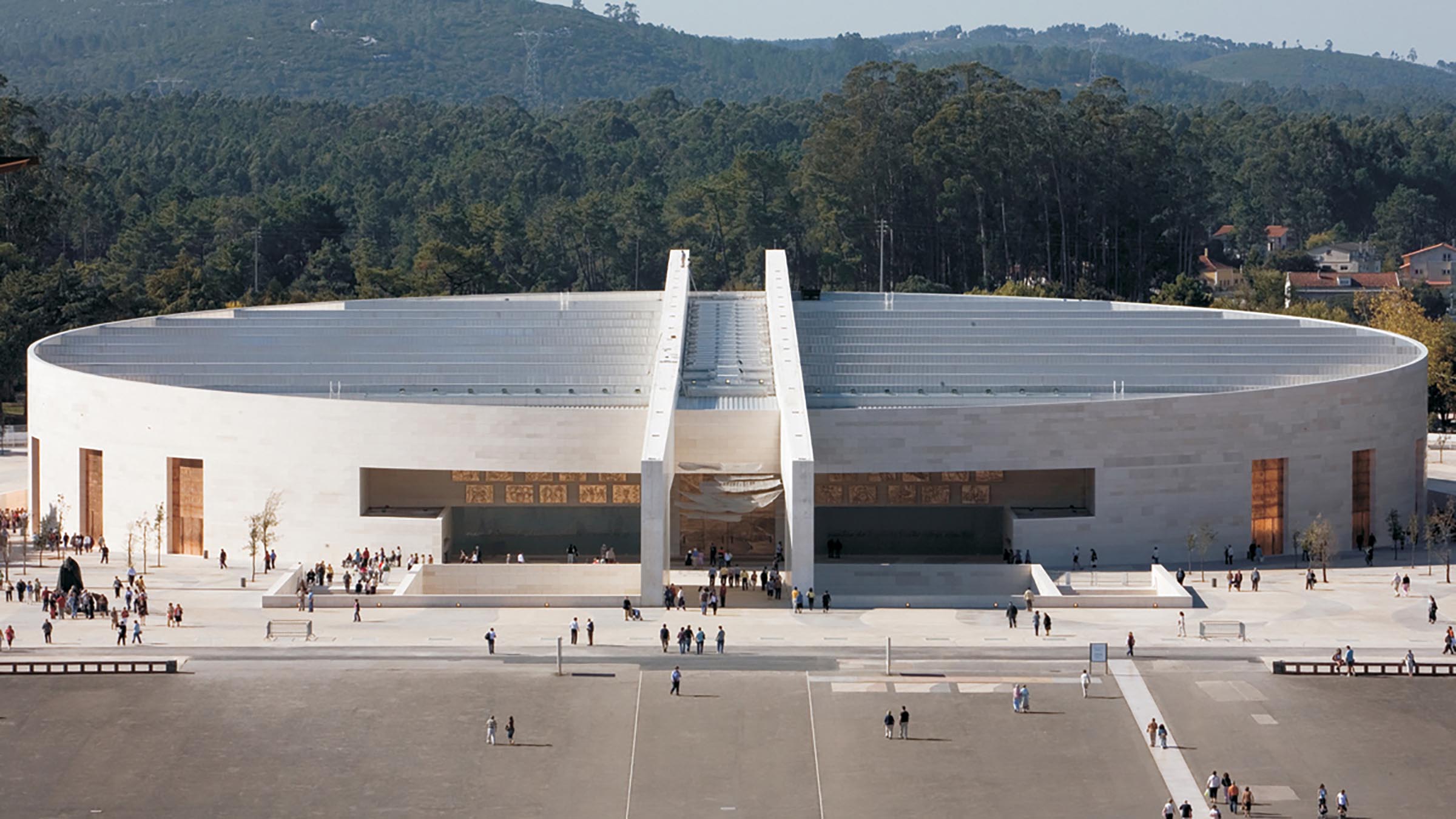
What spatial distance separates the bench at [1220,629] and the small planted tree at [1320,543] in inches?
326

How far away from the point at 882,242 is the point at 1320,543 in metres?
71.2

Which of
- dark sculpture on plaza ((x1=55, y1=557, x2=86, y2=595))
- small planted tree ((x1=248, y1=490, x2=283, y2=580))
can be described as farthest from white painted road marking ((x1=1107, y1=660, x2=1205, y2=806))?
dark sculpture on plaza ((x1=55, y1=557, x2=86, y2=595))

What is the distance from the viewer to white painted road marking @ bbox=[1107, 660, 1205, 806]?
151 feet

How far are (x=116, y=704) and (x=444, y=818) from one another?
12.2 meters

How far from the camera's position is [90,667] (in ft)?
181

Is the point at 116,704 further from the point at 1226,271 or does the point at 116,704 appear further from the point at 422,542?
the point at 1226,271

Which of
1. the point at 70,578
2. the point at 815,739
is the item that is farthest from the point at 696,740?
the point at 70,578

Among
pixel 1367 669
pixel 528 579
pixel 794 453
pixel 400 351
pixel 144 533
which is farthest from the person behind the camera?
pixel 400 351

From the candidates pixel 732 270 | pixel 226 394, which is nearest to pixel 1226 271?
pixel 732 270

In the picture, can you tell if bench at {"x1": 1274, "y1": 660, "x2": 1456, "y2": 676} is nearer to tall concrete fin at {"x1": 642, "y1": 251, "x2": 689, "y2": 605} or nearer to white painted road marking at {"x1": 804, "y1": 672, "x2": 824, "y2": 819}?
white painted road marking at {"x1": 804, "y1": 672, "x2": 824, "y2": 819}

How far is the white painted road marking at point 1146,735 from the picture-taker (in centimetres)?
4597

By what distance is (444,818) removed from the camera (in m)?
43.8

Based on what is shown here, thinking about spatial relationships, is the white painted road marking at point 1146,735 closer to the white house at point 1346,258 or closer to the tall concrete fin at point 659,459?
the tall concrete fin at point 659,459

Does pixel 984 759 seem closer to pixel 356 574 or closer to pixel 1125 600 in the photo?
pixel 1125 600
